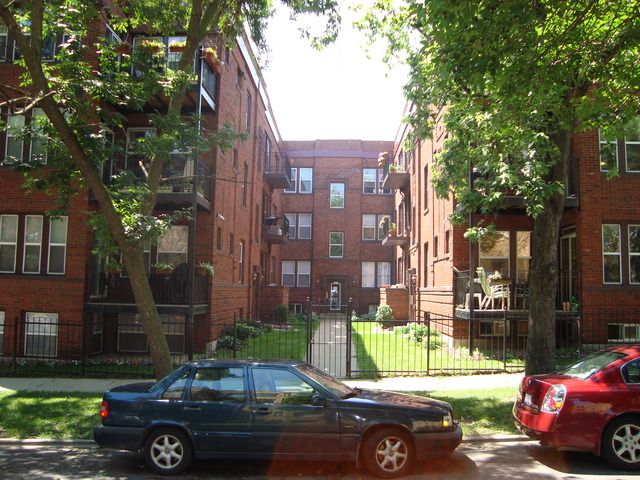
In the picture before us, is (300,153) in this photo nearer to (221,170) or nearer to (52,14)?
(221,170)

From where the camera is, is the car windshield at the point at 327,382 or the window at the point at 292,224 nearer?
the car windshield at the point at 327,382

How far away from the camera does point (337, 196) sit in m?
35.5

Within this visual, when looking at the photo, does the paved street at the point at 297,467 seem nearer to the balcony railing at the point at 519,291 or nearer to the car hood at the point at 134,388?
the car hood at the point at 134,388

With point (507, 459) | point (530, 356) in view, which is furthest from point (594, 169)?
point (507, 459)

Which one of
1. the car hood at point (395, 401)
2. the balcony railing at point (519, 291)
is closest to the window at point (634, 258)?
the balcony railing at point (519, 291)

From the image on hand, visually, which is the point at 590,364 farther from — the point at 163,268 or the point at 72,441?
the point at 163,268

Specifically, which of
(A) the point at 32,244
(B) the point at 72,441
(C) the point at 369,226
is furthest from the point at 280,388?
(C) the point at 369,226

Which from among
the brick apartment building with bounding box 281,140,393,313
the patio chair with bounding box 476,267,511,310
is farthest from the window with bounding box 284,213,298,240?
the patio chair with bounding box 476,267,511,310

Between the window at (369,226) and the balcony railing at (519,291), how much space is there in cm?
1937

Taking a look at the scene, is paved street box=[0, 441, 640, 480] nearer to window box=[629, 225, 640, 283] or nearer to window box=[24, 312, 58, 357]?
window box=[24, 312, 58, 357]

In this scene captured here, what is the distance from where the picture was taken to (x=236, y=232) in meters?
19.6

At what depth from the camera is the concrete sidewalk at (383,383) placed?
10.5 meters

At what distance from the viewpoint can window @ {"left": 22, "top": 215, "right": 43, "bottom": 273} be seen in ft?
46.5

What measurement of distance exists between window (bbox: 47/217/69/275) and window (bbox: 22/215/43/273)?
31 cm
